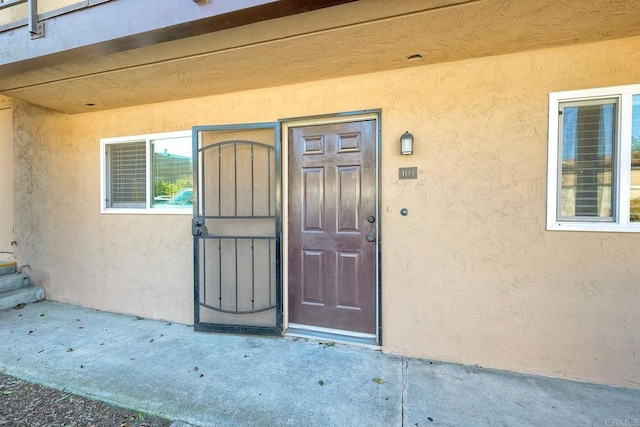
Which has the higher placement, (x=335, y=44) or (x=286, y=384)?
(x=335, y=44)

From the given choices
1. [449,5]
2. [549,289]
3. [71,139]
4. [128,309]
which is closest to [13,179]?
[71,139]

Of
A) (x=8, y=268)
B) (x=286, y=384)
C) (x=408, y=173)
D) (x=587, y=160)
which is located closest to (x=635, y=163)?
(x=587, y=160)

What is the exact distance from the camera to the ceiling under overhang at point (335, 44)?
184 centimetres

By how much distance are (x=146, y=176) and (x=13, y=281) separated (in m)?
2.59

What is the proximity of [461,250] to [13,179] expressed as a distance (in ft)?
19.4

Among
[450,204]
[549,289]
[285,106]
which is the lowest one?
[549,289]

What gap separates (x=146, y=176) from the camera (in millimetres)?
3676

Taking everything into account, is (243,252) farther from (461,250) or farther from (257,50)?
(461,250)

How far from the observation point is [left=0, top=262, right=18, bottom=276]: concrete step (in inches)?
165

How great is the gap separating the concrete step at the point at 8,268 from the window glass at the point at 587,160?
6.67 meters

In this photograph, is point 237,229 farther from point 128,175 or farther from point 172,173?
point 128,175

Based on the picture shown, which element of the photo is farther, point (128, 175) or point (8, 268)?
point (8, 268)

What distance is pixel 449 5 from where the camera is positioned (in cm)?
177

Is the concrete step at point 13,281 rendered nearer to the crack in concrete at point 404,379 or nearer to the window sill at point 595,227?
the crack in concrete at point 404,379
